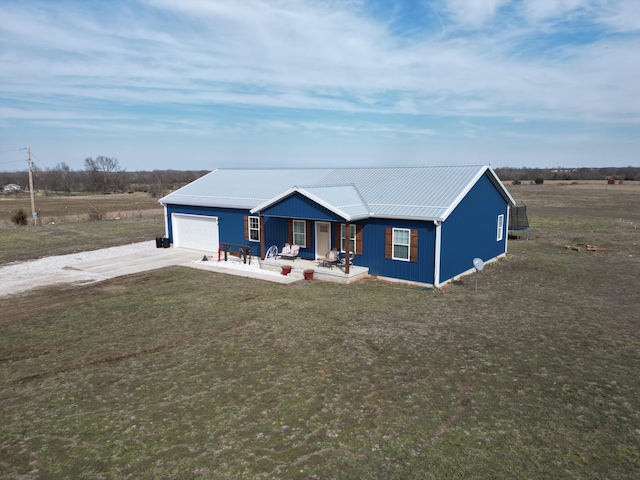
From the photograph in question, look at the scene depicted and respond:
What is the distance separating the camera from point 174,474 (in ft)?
20.8

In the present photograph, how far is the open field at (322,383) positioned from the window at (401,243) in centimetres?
154

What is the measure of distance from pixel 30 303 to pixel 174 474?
11802 mm

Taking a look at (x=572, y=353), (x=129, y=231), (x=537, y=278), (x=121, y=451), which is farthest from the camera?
(x=129, y=231)

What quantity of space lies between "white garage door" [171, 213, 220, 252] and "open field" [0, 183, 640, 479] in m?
8.00

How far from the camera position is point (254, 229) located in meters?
22.2

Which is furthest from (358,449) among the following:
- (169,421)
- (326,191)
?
(326,191)

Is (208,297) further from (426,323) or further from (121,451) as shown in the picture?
(121,451)

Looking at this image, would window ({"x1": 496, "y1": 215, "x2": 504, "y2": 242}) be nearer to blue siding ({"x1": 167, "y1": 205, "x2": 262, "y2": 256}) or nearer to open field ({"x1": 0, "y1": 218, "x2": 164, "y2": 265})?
blue siding ({"x1": 167, "y1": 205, "x2": 262, "y2": 256})

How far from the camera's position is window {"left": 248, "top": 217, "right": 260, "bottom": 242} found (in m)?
22.1

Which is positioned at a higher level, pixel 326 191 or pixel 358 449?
pixel 326 191

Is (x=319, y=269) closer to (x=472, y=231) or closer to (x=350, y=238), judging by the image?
(x=350, y=238)

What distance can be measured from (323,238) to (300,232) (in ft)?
4.29

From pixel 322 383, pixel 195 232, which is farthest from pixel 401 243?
pixel 195 232

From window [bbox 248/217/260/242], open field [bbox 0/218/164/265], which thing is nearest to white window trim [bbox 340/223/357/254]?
window [bbox 248/217/260/242]
